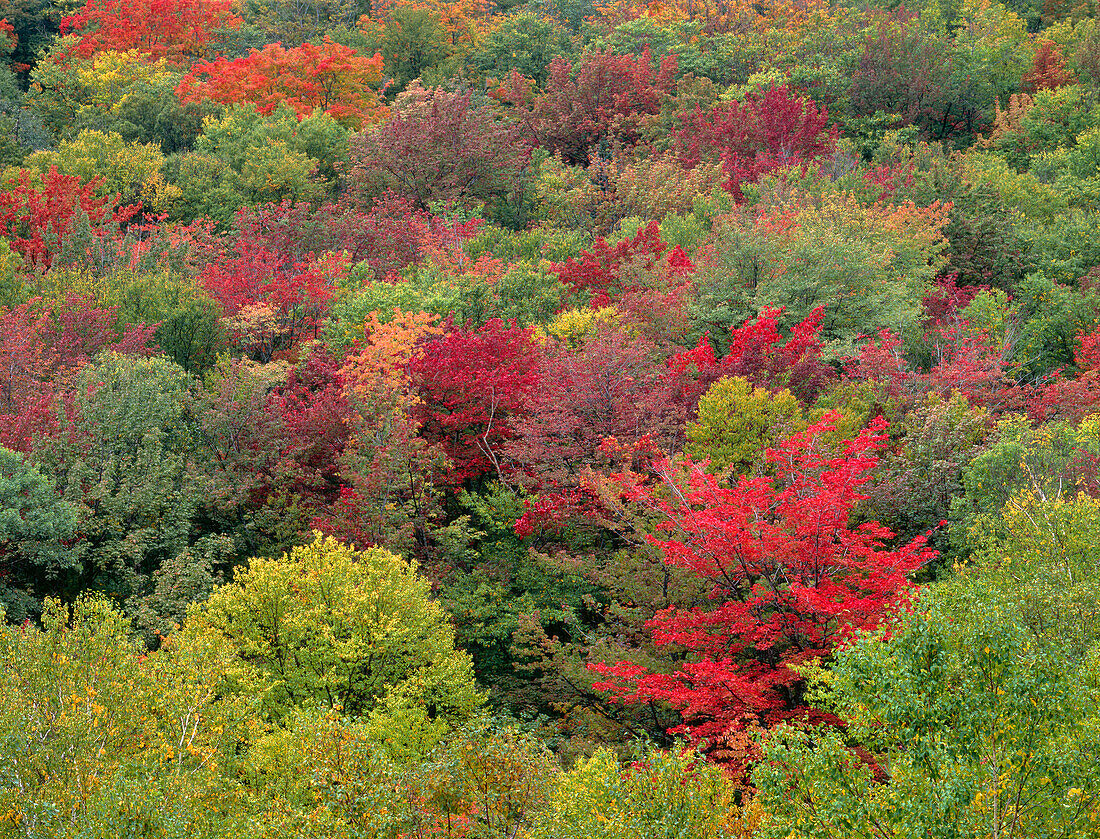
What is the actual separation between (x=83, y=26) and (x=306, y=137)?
23332 millimetres

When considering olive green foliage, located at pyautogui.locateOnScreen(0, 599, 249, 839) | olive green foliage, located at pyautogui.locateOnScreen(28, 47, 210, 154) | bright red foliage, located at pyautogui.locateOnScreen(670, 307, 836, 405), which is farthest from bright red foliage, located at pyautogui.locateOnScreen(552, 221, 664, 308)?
olive green foliage, located at pyautogui.locateOnScreen(28, 47, 210, 154)

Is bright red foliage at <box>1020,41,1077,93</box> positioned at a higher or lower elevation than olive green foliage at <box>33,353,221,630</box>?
higher

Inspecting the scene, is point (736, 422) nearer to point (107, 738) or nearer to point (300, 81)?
point (107, 738)

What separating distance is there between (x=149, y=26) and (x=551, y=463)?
55.7m

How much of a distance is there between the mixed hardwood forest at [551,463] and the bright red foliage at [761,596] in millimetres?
160

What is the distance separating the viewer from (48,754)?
15148 mm

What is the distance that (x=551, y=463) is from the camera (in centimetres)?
2967

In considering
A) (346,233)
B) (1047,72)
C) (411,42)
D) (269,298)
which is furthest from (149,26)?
(1047,72)

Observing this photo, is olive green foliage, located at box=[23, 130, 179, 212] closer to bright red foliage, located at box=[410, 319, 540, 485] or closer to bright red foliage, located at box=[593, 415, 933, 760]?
bright red foliage, located at box=[410, 319, 540, 485]

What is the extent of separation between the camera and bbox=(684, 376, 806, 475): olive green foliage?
29.5 meters

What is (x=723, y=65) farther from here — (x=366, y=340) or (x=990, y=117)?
(x=366, y=340)

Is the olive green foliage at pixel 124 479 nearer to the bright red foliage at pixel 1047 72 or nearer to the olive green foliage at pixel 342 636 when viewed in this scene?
the olive green foliage at pixel 342 636

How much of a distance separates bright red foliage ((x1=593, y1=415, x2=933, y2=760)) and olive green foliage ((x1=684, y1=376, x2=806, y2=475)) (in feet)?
18.3

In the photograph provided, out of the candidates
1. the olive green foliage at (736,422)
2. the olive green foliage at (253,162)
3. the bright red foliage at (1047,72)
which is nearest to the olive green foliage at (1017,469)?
the olive green foliage at (736,422)
